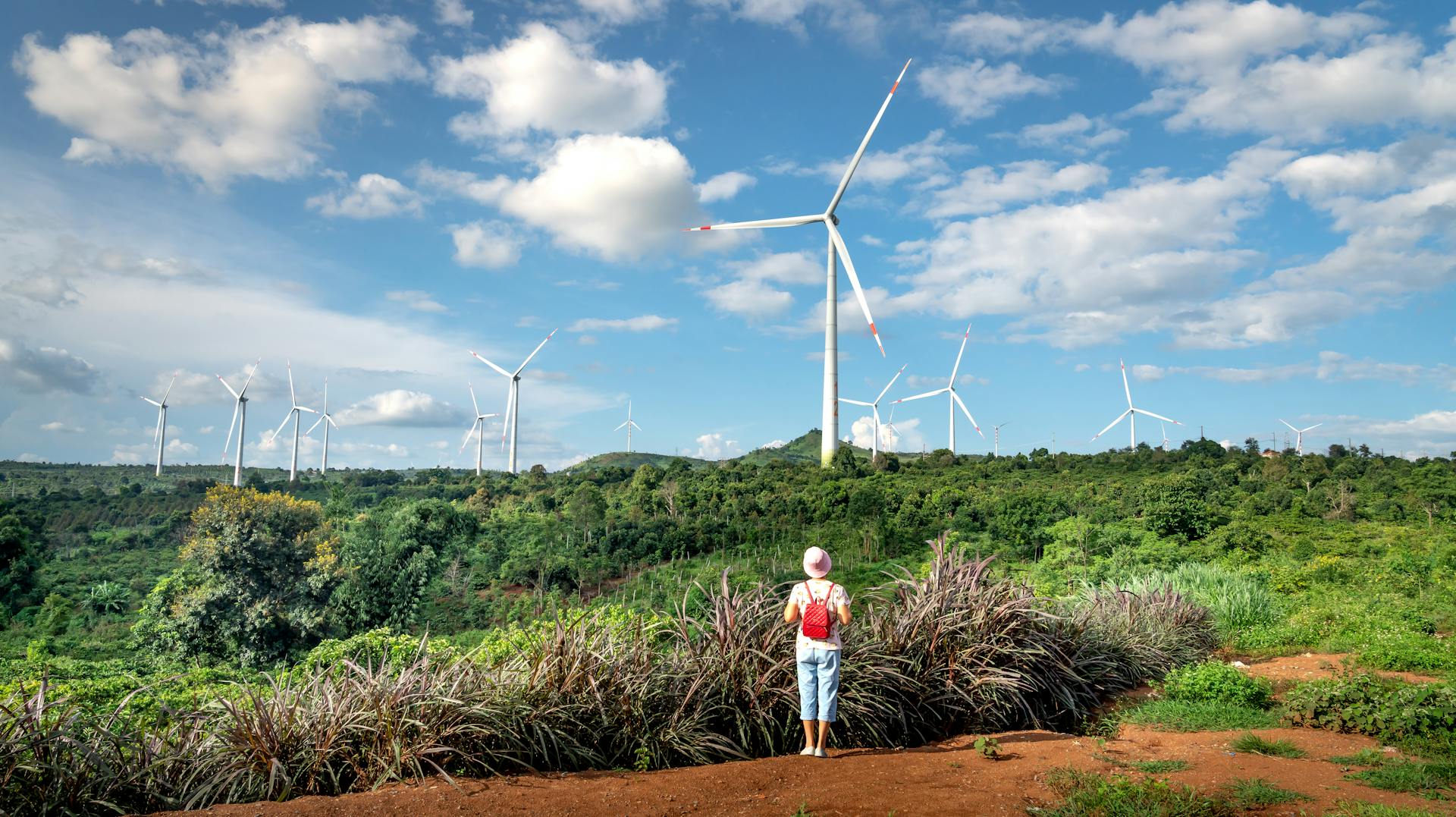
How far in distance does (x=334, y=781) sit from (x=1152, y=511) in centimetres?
2800

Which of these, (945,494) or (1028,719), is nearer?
(1028,719)

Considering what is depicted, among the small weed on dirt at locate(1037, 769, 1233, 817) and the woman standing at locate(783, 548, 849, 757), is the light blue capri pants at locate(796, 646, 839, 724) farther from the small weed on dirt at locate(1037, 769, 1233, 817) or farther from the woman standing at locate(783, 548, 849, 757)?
the small weed on dirt at locate(1037, 769, 1233, 817)

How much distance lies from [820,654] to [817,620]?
0.85 feet

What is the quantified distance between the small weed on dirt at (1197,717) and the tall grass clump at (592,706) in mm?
588

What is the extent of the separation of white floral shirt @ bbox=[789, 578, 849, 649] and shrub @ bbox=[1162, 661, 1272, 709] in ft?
14.0

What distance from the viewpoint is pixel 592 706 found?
21.6 feet

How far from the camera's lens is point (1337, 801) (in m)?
5.38

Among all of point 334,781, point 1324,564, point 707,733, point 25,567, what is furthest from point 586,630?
point 25,567

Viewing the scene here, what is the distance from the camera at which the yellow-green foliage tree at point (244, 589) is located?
3103cm

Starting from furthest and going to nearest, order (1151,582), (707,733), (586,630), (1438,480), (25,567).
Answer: (25,567) → (1438,480) → (1151,582) → (586,630) → (707,733)

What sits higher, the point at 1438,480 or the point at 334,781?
the point at 1438,480

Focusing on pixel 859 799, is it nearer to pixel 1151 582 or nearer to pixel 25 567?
pixel 1151 582

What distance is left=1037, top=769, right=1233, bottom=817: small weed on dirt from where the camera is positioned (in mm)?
5062

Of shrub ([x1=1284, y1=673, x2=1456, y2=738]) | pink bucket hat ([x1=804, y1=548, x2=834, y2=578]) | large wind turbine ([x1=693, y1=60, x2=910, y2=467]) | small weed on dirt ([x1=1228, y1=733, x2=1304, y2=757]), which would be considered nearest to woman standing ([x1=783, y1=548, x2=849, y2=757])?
pink bucket hat ([x1=804, y1=548, x2=834, y2=578])
